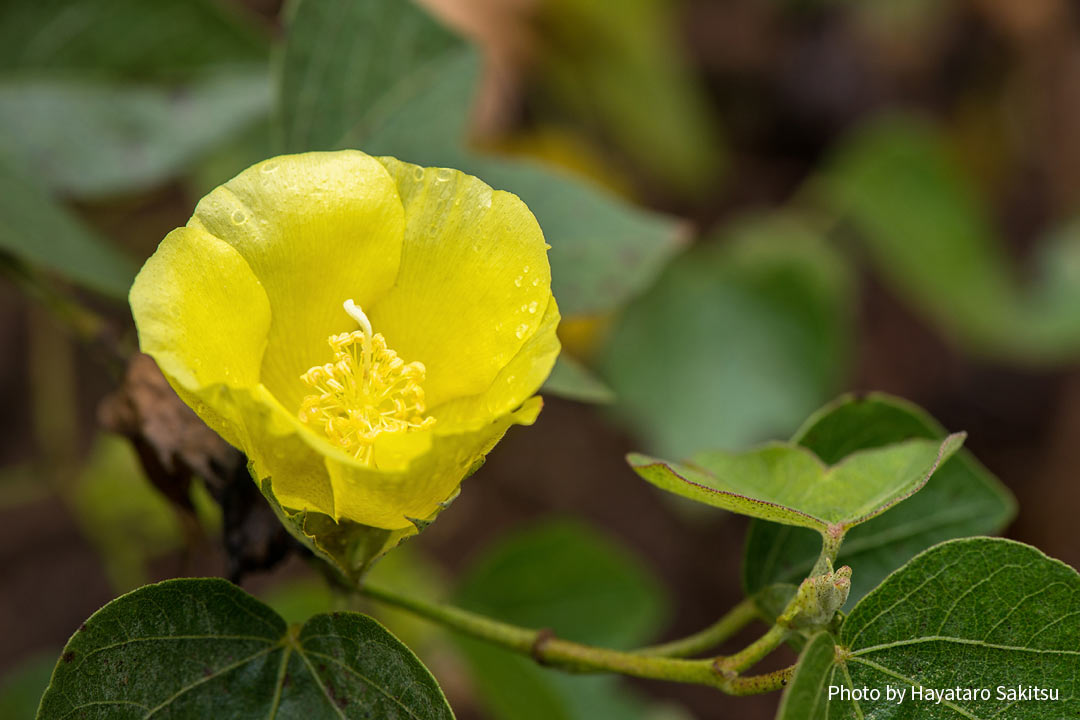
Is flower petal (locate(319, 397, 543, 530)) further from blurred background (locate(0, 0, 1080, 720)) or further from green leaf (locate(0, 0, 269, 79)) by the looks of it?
green leaf (locate(0, 0, 269, 79))

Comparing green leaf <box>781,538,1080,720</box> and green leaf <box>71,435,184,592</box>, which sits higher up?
green leaf <box>781,538,1080,720</box>

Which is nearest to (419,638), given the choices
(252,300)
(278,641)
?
(278,641)

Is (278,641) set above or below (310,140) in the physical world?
below

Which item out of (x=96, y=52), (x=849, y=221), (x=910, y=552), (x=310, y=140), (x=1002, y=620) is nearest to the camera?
(x=1002, y=620)

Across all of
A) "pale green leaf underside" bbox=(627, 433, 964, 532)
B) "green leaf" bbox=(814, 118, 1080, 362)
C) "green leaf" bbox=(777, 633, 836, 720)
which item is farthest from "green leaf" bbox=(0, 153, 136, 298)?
"green leaf" bbox=(814, 118, 1080, 362)

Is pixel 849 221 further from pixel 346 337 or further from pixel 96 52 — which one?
pixel 346 337

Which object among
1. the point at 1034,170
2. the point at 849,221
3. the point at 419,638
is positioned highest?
the point at 1034,170
